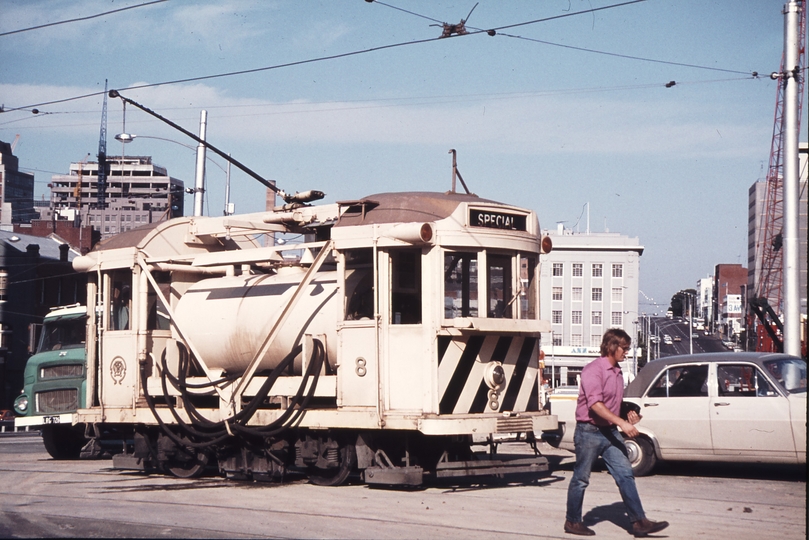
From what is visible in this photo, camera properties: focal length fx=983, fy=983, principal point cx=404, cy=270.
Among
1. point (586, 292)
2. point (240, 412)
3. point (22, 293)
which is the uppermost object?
point (586, 292)

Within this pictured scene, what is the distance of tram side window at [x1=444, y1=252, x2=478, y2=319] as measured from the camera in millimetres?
12336

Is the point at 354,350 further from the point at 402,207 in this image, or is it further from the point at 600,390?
the point at 600,390

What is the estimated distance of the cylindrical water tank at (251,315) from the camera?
13.1 metres

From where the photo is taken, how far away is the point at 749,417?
517 inches

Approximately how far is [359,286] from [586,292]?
98.2 metres

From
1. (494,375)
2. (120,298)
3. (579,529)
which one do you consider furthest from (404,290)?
(120,298)

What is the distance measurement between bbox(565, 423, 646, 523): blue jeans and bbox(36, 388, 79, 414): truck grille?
1331 cm

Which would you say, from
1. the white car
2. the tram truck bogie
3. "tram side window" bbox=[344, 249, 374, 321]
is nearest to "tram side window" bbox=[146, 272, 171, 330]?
the tram truck bogie

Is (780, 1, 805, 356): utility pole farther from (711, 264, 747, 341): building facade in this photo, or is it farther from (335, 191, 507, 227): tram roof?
(711, 264, 747, 341): building facade

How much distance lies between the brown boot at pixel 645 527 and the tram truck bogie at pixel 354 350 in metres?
2.94

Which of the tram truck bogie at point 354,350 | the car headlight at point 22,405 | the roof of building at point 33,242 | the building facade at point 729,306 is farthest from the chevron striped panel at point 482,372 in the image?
the building facade at point 729,306

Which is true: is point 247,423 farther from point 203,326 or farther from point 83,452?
point 83,452

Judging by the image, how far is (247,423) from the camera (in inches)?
527

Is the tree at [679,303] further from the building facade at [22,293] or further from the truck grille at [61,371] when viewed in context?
the truck grille at [61,371]
